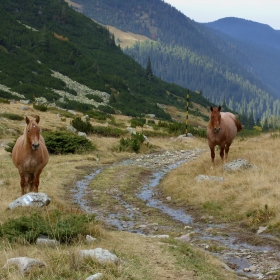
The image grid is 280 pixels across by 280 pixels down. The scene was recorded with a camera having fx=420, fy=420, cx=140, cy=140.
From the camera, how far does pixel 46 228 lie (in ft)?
25.3

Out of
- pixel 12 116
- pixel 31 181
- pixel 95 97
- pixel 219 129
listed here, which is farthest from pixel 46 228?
pixel 95 97

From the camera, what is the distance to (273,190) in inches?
451

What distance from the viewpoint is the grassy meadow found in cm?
621

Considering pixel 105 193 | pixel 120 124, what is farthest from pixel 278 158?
pixel 120 124

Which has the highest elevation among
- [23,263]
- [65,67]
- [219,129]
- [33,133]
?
[65,67]

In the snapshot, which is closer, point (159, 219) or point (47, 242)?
point (47, 242)

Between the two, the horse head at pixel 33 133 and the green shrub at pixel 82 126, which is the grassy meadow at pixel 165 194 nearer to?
the horse head at pixel 33 133

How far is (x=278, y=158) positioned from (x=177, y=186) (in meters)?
4.45

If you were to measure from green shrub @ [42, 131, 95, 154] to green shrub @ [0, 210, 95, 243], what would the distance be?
14440 millimetres

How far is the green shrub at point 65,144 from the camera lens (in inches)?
891

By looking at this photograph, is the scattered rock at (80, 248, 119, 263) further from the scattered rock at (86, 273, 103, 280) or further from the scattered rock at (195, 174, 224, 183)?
the scattered rock at (195, 174, 224, 183)

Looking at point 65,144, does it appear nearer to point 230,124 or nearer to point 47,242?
point 230,124

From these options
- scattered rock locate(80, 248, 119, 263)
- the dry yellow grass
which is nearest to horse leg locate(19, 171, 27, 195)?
the dry yellow grass

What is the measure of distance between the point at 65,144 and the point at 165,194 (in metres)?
9.97
